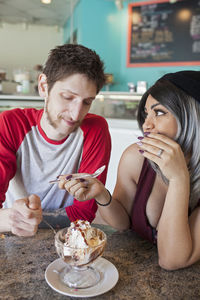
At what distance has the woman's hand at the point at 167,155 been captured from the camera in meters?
1.06

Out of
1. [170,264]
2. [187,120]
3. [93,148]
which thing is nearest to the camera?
[170,264]

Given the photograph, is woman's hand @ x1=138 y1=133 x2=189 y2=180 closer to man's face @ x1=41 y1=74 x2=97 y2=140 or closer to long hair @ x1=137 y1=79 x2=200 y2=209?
long hair @ x1=137 y1=79 x2=200 y2=209

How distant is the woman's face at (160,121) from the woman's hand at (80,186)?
317 mm

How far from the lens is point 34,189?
63.7 inches

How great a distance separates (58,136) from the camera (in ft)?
5.17

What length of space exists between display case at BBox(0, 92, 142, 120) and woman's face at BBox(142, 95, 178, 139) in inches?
114

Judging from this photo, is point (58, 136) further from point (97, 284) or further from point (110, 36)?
point (110, 36)

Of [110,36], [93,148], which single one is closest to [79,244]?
[93,148]

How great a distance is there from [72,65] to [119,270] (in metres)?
0.95

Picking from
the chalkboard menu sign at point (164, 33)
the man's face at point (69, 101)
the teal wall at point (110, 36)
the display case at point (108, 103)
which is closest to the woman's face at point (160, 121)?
the man's face at point (69, 101)

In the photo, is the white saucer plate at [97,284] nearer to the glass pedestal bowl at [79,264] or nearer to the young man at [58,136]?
the glass pedestal bowl at [79,264]

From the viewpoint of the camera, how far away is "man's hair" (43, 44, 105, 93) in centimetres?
142

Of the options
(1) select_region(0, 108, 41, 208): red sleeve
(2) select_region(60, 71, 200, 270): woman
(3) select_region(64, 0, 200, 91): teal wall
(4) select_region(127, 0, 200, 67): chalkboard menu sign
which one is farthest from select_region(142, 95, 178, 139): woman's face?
(3) select_region(64, 0, 200, 91): teal wall

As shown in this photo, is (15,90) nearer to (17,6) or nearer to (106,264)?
(17,6)
